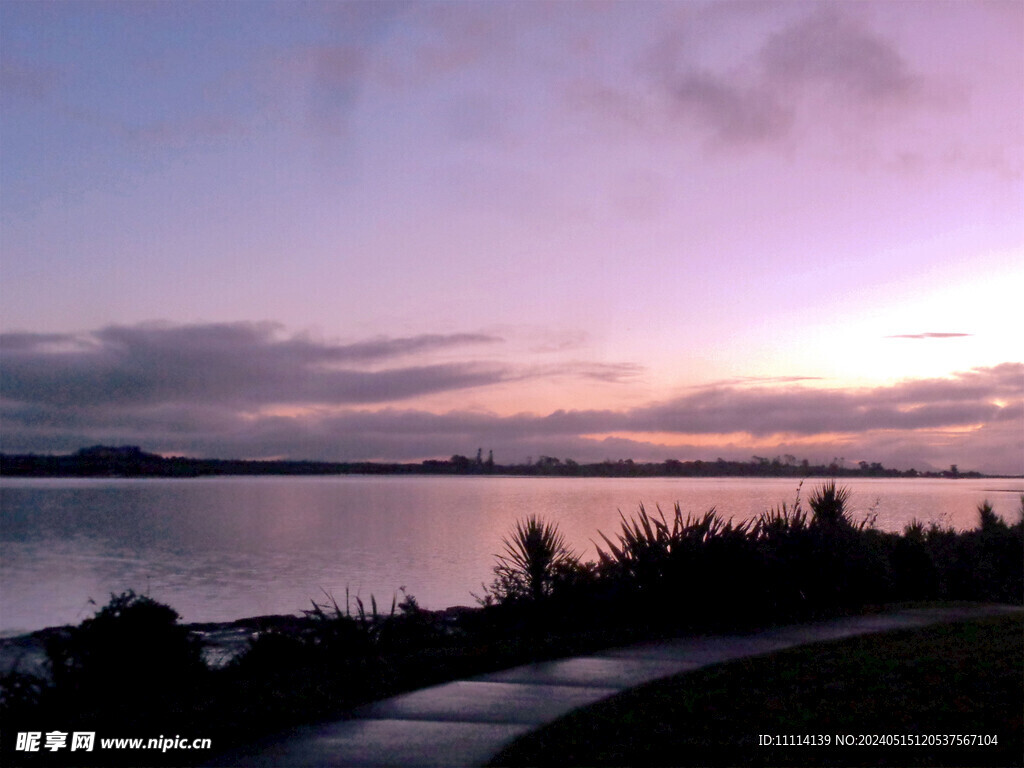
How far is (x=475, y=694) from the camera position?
334 inches

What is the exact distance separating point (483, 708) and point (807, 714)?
8.84ft

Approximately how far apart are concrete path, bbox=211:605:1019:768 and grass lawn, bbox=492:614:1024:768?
0.37 meters

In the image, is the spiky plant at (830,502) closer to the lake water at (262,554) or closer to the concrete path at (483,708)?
the lake water at (262,554)

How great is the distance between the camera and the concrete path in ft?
21.4

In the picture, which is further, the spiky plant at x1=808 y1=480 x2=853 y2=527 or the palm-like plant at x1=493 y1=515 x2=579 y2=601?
the spiky plant at x1=808 y1=480 x2=853 y2=527

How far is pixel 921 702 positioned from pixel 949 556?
548 inches

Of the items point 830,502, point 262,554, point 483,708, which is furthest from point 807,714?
point 262,554

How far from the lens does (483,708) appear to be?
25.8 feet

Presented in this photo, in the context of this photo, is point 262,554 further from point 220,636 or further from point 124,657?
point 124,657

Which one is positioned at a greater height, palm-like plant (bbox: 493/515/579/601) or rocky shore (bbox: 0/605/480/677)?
palm-like plant (bbox: 493/515/579/601)

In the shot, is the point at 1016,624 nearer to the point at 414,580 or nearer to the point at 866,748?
the point at 866,748

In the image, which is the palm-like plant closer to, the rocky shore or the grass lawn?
the rocky shore

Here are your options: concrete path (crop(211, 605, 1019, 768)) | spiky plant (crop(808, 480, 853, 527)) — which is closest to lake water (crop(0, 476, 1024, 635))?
spiky plant (crop(808, 480, 853, 527))

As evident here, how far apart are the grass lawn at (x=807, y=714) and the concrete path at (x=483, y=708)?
37 centimetres
